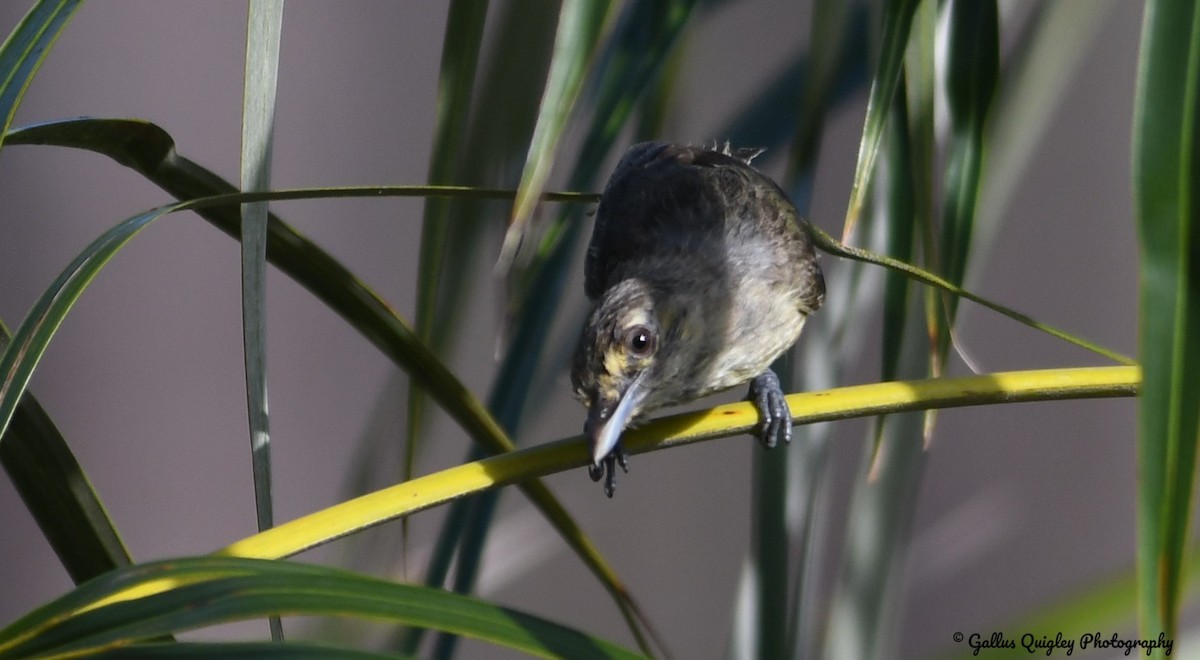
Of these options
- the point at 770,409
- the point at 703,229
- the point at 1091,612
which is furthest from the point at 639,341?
the point at 1091,612

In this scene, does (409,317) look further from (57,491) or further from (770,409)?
(57,491)

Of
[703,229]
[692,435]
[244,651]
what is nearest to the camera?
[244,651]

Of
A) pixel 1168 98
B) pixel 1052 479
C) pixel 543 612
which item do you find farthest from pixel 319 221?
pixel 1168 98

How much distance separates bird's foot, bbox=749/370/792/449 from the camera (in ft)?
3.50

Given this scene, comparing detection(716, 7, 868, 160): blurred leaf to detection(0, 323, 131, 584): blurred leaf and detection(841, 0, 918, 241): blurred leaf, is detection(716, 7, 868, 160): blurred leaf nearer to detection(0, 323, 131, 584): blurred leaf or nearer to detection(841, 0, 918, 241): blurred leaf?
detection(841, 0, 918, 241): blurred leaf

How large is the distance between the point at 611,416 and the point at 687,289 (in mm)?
272

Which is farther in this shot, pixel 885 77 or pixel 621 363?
pixel 621 363

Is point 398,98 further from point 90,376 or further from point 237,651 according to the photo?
point 237,651

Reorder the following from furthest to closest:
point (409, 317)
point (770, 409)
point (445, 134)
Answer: point (409, 317)
point (770, 409)
point (445, 134)

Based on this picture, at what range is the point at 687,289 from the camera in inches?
47.5

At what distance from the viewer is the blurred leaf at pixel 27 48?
61 cm

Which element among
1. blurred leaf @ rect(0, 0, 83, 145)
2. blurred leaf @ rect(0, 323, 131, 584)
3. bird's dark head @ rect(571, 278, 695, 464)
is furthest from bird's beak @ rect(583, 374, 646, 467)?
blurred leaf @ rect(0, 0, 83, 145)

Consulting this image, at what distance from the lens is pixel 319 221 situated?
221 centimetres

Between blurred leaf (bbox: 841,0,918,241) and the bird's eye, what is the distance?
12.8 inches
